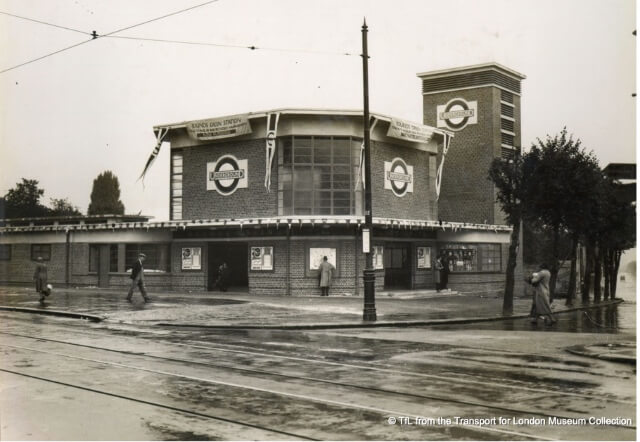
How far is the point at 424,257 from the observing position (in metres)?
35.2

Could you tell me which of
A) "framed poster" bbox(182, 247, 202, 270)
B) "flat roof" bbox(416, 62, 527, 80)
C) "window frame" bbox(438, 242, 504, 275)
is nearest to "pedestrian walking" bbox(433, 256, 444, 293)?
"window frame" bbox(438, 242, 504, 275)

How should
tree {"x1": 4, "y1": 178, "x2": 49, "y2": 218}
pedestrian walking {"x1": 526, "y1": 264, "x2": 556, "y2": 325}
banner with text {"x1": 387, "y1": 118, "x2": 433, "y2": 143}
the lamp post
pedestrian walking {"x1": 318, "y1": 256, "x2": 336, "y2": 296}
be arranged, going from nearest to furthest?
the lamp post → pedestrian walking {"x1": 526, "y1": 264, "x2": 556, "y2": 325} → pedestrian walking {"x1": 318, "y1": 256, "x2": 336, "y2": 296} → banner with text {"x1": 387, "y1": 118, "x2": 433, "y2": 143} → tree {"x1": 4, "y1": 178, "x2": 49, "y2": 218}

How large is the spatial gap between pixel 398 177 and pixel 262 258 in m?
8.02

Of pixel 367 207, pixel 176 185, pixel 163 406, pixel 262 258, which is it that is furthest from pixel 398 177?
pixel 163 406

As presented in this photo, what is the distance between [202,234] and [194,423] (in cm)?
2598

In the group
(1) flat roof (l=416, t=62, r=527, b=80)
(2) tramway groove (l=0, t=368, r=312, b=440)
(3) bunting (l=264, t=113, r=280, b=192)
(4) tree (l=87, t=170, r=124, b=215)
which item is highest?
(1) flat roof (l=416, t=62, r=527, b=80)

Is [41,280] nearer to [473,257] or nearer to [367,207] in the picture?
[367,207]

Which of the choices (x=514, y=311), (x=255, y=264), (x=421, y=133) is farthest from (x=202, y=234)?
(x=514, y=311)

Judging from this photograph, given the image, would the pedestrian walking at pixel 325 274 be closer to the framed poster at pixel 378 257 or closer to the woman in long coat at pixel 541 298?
the framed poster at pixel 378 257

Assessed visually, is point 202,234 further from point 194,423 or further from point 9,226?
point 194,423

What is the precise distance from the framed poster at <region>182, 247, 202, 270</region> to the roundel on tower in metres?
20.3

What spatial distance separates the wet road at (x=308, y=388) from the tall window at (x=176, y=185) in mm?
19423

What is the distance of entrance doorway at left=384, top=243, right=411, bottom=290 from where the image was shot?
3475 cm

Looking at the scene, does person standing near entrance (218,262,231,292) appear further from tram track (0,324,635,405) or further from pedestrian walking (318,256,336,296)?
tram track (0,324,635,405)
